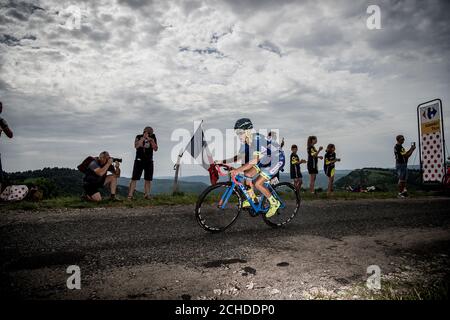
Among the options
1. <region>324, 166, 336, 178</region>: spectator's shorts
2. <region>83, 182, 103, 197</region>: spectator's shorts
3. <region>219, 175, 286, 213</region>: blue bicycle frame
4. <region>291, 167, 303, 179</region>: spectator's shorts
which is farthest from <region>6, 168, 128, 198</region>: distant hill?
<region>324, 166, 336, 178</region>: spectator's shorts

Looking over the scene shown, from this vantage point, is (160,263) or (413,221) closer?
(160,263)

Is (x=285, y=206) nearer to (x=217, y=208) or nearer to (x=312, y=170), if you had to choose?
(x=217, y=208)

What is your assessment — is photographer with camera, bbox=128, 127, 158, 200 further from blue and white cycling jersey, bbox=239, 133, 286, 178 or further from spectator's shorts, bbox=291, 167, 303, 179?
spectator's shorts, bbox=291, 167, 303, 179

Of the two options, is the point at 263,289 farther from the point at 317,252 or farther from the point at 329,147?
the point at 329,147

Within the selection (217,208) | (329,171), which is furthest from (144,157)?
(329,171)

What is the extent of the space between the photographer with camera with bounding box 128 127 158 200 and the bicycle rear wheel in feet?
16.3

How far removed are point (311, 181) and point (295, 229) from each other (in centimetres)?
731

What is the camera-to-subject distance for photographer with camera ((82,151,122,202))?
8328 mm

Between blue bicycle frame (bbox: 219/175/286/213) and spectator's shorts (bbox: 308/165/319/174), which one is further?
spectator's shorts (bbox: 308/165/319/174)

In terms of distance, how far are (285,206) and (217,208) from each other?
180 cm

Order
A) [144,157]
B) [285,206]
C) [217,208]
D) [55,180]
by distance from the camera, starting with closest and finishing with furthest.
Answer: [217,208] → [285,206] → [144,157] → [55,180]

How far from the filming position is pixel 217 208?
17.6 ft

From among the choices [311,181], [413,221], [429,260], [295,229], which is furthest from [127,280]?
[311,181]
